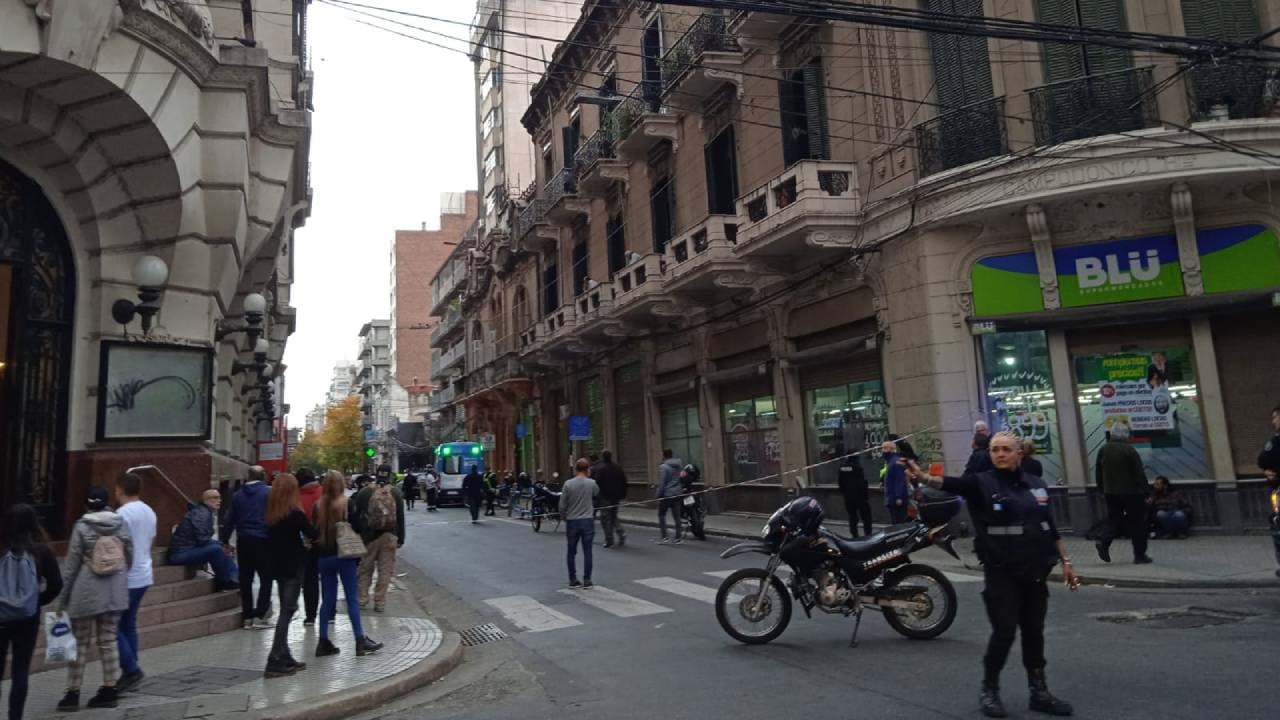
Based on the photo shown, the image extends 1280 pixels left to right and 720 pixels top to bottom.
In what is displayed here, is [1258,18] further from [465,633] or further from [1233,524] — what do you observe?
[465,633]

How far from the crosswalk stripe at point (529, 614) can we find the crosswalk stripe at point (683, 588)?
1587mm

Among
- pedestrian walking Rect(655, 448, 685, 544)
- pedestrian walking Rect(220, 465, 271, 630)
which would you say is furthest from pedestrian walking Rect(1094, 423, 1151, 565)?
pedestrian walking Rect(220, 465, 271, 630)

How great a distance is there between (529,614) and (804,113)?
13.0 meters

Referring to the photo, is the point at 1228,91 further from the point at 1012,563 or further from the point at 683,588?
the point at 1012,563

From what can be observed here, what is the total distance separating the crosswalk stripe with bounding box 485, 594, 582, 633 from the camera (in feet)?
30.7

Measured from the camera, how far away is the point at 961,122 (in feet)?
50.1

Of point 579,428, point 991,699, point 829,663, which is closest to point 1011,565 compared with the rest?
point 991,699

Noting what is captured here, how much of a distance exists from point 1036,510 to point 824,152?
14.2 m

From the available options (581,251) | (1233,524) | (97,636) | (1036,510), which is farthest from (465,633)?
(581,251)

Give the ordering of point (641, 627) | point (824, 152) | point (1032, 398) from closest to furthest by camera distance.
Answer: point (641, 627), point (1032, 398), point (824, 152)

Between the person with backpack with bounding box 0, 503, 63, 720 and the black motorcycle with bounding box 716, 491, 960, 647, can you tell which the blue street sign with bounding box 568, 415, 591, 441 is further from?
the person with backpack with bounding box 0, 503, 63, 720

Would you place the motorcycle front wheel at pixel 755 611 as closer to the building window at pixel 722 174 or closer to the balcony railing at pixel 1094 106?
the balcony railing at pixel 1094 106

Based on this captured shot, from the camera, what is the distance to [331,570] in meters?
8.05

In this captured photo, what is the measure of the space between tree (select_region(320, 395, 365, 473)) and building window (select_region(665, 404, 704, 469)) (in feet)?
230
